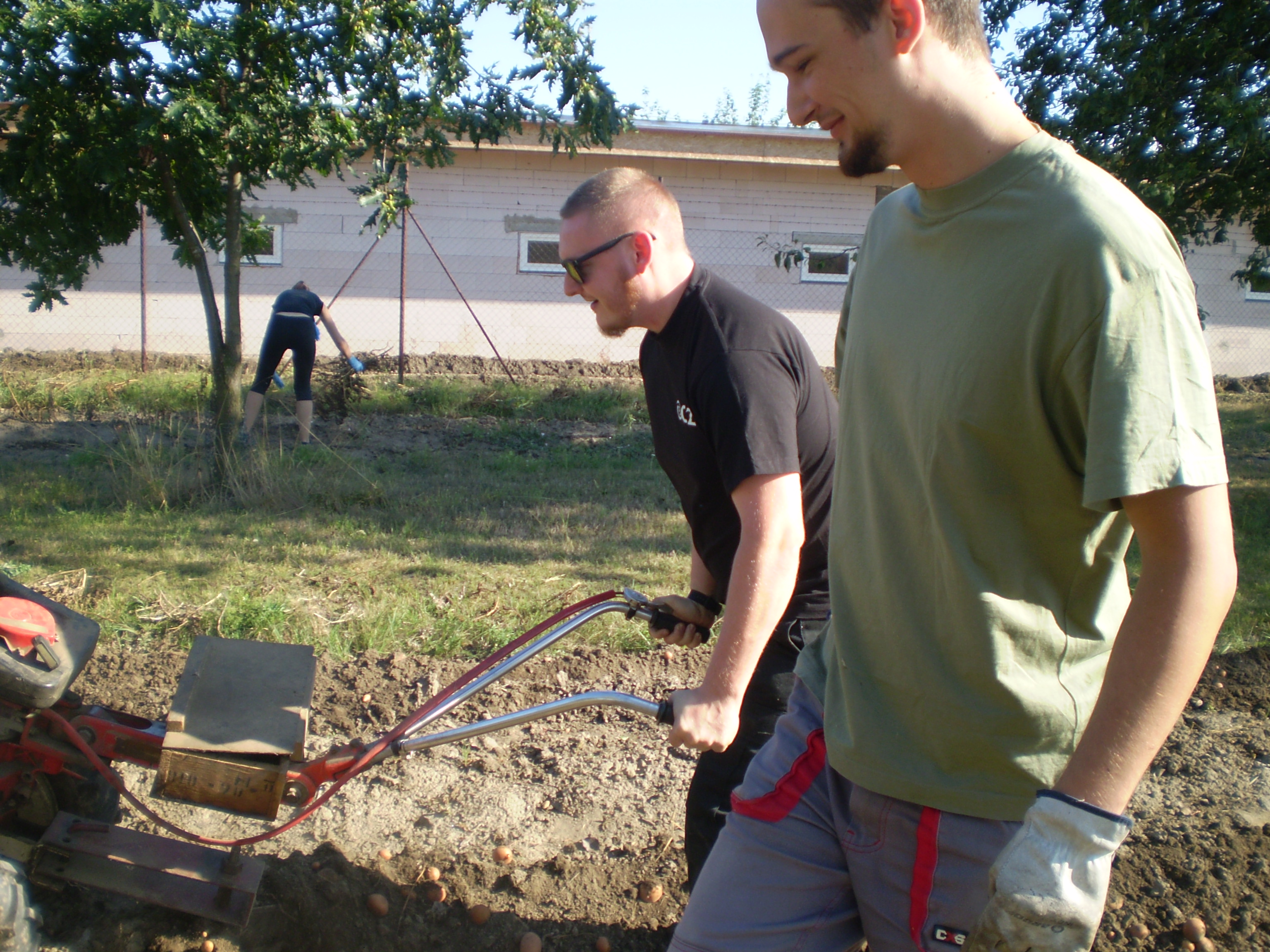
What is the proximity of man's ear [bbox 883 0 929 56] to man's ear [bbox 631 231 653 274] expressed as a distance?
3.15 feet

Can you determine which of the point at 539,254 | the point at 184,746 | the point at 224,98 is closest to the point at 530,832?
the point at 184,746

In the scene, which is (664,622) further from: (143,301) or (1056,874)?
(143,301)

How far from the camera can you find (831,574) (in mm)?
1883

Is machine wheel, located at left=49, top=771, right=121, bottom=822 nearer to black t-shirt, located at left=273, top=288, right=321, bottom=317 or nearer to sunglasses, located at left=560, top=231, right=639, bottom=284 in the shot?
sunglasses, located at left=560, top=231, right=639, bottom=284

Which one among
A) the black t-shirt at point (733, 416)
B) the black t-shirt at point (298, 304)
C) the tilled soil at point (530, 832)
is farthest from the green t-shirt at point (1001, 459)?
the black t-shirt at point (298, 304)

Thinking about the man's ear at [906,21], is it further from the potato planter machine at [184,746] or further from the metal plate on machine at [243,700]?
the metal plate on machine at [243,700]

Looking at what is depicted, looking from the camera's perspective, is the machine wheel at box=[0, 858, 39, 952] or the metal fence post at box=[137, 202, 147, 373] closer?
the machine wheel at box=[0, 858, 39, 952]

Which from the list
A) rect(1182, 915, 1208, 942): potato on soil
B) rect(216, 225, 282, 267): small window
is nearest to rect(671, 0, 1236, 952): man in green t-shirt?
rect(1182, 915, 1208, 942): potato on soil

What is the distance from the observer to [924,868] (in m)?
1.63

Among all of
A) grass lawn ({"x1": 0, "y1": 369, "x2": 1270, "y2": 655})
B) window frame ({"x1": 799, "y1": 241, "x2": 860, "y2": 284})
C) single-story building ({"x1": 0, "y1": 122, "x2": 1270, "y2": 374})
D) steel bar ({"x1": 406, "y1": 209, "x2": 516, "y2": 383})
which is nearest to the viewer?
grass lawn ({"x1": 0, "y1": 369, "x2": 1270, "y2": 655})

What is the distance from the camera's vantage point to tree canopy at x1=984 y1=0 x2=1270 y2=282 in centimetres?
634

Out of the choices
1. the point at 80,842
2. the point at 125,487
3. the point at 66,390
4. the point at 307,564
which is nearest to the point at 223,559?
the point at 307,564

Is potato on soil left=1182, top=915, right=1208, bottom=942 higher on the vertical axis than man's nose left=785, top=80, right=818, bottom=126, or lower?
lower

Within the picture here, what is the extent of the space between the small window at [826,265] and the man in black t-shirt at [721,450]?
41.8 feet
